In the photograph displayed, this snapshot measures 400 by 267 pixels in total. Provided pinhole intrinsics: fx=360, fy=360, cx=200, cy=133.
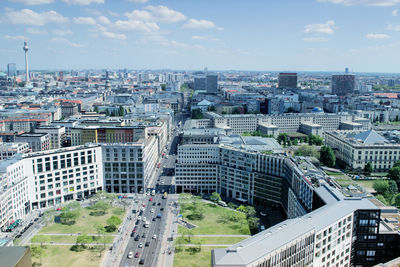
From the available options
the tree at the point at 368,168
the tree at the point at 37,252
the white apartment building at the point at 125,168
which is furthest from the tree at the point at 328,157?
the tree at the point at 37,252

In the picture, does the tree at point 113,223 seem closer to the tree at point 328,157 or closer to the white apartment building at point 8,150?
the white apartment building at point 8,150

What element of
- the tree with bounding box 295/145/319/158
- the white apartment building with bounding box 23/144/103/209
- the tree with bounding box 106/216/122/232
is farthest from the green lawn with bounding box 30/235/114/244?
the tree with bounding box 295/145/319/158

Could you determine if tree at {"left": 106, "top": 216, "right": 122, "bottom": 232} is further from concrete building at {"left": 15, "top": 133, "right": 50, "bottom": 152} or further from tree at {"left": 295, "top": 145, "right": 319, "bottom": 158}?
tree at {"left": 295, "top": 145, "right": 319, "bottom": 158}

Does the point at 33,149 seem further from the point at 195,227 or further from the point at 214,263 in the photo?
the point at 214,263

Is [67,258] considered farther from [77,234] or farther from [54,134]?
[54,134]

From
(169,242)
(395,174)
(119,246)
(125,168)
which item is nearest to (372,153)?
(395,174)

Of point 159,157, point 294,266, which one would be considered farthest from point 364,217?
point 159,157
